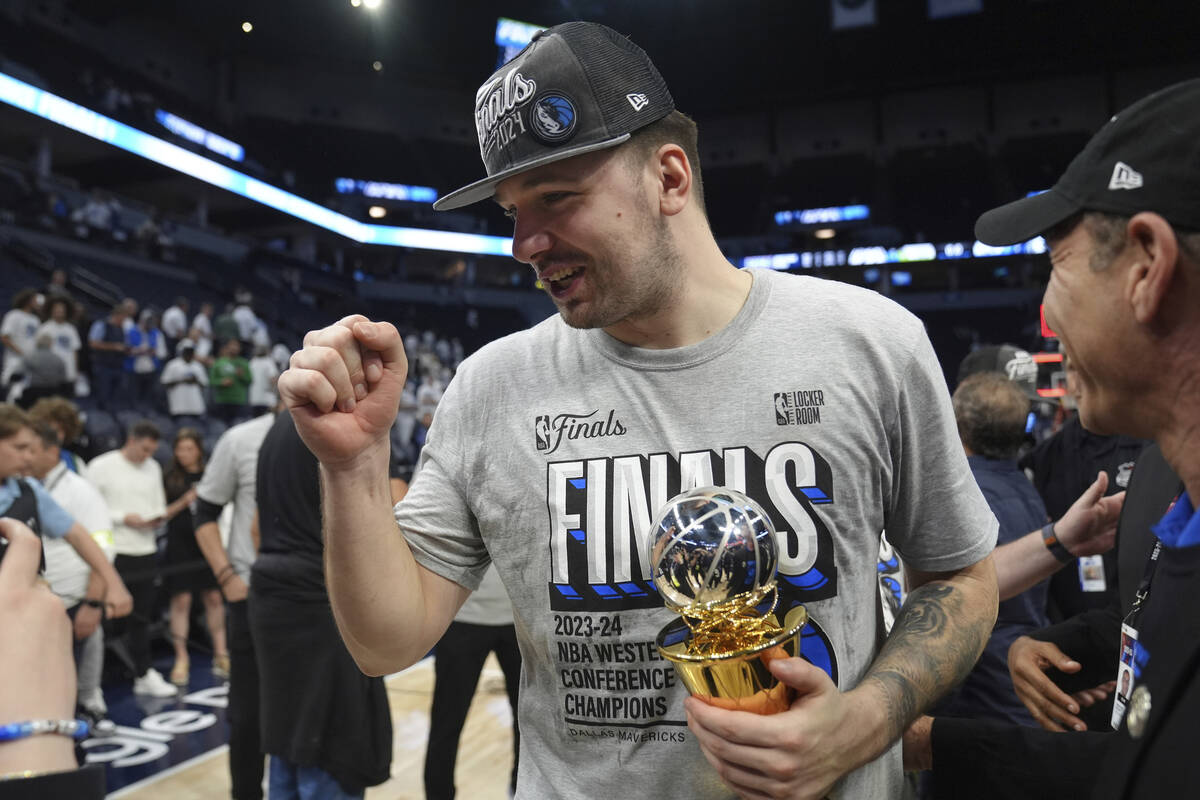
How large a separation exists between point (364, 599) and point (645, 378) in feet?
1.65

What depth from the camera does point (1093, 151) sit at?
0.84 meters

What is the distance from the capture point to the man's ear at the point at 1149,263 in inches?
30.0

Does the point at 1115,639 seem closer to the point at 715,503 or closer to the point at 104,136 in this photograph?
the point at 715,503

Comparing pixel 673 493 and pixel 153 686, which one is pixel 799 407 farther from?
pixel 153 686

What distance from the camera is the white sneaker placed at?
5262 mm

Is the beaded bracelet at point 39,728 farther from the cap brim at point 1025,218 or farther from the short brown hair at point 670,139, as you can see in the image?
the cap brim at point 1025,218

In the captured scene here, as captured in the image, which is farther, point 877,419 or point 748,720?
point 877,419

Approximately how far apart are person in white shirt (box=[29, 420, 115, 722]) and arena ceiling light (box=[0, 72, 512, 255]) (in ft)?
14.0

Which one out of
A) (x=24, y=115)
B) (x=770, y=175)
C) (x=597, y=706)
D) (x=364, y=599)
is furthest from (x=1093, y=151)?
(x=770, y=175)

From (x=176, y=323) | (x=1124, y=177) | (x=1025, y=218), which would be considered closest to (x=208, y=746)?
(x=1025, y=218)

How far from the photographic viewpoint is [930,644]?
1133 mm

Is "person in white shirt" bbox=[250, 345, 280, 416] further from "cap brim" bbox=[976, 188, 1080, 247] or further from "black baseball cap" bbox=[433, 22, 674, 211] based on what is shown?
"cap brim" bbox=[976, 188, 1080, 247]

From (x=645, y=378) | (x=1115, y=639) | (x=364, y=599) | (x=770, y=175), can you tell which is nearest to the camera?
(x=364, y=599)

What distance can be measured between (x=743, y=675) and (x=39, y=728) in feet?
5.06
